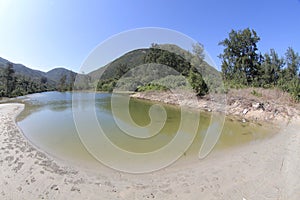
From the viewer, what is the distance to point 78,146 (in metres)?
7.14

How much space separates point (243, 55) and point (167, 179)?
29.8 metres

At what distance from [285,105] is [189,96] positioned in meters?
10.2

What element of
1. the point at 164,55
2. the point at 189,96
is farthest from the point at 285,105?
the point at 164,55

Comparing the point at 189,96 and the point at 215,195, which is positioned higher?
the point at 189,96

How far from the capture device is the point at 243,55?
95.0 ft

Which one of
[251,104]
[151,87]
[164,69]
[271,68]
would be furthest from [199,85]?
[271,68]

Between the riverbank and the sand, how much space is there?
684 centimetres

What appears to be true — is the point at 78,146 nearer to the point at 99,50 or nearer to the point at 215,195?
the point at 99,50

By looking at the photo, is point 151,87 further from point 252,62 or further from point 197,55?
point 252,62

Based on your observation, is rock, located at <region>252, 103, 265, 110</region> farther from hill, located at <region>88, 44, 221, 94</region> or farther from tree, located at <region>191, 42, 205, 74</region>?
tree, located at <region>191, 42, 205, 74</region>

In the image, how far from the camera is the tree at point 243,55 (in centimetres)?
2817

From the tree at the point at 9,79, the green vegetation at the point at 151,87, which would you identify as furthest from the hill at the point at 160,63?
the tree at the point at 9,79

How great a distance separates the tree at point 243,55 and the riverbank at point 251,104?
10592 mm

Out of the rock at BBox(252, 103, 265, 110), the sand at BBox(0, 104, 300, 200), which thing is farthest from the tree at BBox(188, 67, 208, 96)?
the sand at BBox(0, 104, 300, 200)
